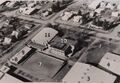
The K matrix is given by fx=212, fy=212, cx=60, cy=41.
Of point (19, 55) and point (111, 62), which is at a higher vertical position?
point (111, 62)

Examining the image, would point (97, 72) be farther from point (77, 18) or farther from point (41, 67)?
point (77, 18)

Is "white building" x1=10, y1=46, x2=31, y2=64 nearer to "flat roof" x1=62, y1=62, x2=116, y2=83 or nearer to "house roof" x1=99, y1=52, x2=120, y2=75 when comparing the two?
"flat roof" x1=62, y1=62, x2=116, y2=83

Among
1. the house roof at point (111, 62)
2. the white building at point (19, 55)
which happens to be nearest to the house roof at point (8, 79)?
the white building at point (19, 55)

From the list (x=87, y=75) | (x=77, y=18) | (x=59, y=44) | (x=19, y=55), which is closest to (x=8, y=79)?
(x=19, y=55)

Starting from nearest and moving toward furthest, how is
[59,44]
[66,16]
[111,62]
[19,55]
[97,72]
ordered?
[97,72] < [111,62] < [19,55] < [59,44] < [66,16]

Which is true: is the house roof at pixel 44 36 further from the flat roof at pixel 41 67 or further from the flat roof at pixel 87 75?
the flat roof at pixel 87 75

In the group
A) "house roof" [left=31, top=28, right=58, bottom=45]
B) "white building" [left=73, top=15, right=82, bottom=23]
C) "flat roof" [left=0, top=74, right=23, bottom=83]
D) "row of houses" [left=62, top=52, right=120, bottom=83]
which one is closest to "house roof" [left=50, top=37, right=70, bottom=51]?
"house roof" [left=31, top=28, right=58, bottom=45]

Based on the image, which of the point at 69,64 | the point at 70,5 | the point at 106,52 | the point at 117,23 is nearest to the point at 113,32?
the point at 117,23
